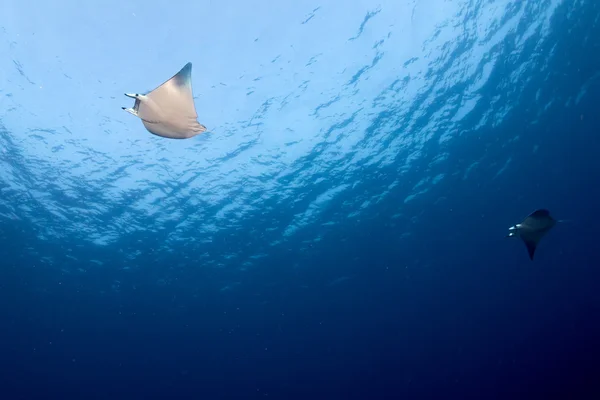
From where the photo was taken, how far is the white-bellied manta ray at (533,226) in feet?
23.6

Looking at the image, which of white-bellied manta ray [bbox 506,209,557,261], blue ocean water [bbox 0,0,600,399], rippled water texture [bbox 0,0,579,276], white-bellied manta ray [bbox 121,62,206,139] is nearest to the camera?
white-bellied manta ray [bbox 121,62,206,139]

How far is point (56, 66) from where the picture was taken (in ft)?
36.0

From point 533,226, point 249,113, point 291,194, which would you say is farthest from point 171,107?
point 291,194

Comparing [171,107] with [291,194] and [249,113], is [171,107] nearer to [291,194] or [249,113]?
[249,113]

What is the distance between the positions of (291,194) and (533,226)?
38.6 ft

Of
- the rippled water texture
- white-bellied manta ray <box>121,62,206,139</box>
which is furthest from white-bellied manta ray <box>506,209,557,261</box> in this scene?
the rippled water texture

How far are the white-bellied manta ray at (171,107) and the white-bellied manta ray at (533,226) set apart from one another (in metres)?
6.24

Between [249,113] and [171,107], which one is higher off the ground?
[249,113]

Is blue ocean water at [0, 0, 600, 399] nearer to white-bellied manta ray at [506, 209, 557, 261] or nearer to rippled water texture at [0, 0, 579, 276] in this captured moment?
rippled water texture at [0, 0, 579, 276]

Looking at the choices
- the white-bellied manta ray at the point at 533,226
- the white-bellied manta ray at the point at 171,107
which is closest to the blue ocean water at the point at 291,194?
the white-bellied manta ray at the point at 171,107

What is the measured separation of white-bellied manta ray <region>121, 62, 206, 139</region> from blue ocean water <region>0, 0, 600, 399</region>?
692 centimetres

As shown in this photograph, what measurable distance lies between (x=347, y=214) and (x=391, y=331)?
56.4 feet

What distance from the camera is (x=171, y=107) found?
14.7ft

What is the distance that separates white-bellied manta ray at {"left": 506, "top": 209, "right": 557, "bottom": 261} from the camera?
720cm
